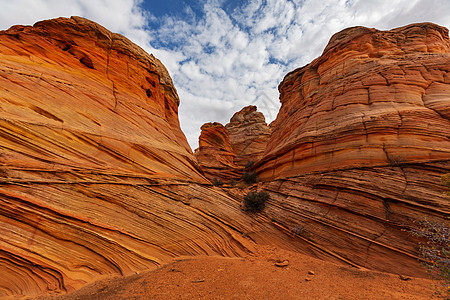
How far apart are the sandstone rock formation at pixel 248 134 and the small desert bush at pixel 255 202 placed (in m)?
25.1

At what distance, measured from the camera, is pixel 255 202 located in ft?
39.8

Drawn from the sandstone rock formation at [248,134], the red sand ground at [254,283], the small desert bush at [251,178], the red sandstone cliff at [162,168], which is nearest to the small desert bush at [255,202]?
the red sandstone cliff at [162,168]

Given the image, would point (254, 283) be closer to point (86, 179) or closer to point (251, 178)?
point (86, 179)

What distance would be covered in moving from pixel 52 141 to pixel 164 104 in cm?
1146

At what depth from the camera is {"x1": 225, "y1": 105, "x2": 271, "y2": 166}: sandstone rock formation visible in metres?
39.3

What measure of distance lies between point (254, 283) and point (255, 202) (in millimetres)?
5982

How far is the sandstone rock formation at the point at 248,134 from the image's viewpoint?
39.3 metres

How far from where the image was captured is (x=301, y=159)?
1341 cm

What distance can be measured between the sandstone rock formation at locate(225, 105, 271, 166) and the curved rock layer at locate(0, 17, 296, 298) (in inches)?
1023

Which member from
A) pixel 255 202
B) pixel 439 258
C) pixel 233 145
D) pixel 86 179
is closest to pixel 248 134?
pixel 233 145

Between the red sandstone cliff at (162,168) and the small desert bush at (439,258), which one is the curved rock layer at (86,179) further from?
the small desert bush at (439,258)

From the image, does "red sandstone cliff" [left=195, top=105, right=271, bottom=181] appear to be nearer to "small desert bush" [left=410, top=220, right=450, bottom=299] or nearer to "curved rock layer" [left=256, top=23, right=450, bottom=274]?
"curved rock layer" [left=256, top=23, right=450, bottom=274]

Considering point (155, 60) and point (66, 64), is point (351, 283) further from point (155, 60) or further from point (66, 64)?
point (155, 60)

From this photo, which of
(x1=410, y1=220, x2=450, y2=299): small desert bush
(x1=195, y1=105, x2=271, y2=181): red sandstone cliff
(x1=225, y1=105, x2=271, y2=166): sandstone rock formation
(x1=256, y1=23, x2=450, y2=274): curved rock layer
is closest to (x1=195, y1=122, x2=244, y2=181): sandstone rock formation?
(x1=195, y1=105, x2=271, y2=181): red sandstone cliff
